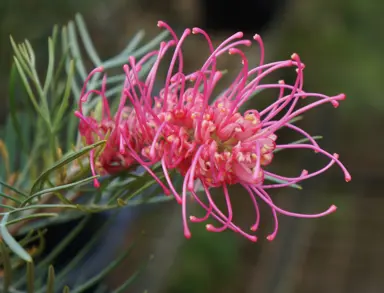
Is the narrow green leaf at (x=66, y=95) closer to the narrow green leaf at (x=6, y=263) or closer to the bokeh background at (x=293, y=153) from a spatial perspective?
the narrow green leaf at (x=6, y=263)

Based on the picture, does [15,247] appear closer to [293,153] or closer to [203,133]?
[203,133]

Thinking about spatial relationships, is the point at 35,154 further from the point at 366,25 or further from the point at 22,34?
the point at 366,25

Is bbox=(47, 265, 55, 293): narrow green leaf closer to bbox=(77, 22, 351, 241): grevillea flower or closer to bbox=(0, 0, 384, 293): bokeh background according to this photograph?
bbox=(77, 22, 351, 241): grevillea flower

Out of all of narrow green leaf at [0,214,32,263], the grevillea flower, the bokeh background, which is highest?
narrow green leaf at [0,214,32,263]

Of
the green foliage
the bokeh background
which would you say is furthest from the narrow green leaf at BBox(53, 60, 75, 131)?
the bokeh background

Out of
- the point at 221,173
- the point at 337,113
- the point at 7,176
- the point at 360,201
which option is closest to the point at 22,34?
the point at 7,176

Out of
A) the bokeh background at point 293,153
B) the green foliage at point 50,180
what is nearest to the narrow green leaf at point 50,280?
the green foliage at point 50,180

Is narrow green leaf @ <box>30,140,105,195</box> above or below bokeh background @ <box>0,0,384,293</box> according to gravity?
above

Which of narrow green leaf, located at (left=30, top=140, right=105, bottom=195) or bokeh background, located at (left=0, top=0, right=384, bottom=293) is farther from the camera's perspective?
bokeh background, located at (left=0, top=0, right=384, bottom=293)

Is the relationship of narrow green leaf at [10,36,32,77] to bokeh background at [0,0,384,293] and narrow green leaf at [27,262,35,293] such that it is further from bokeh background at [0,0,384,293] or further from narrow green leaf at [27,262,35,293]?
bokeh background at [0,0,384,293]

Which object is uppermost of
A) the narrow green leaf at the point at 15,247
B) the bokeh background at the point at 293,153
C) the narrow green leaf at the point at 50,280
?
the narrow green leaf at the point at 15,247
